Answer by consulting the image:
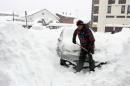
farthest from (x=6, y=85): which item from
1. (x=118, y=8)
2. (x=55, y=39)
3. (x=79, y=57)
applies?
(x=118, y=8)

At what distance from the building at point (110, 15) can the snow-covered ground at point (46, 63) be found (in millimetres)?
46020

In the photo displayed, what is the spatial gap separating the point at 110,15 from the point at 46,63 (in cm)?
4916

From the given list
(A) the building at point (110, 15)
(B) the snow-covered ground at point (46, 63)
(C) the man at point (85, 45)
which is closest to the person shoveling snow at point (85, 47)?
(C) the man at point (85, 45)

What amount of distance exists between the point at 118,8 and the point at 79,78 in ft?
163

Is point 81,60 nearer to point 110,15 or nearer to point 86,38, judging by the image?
point 86,38

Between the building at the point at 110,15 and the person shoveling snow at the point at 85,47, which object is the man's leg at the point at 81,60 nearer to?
the person shoveling snow at the point at 85,47

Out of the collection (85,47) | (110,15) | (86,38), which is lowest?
(85,47)

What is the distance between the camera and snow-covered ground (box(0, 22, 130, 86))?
6.90 m

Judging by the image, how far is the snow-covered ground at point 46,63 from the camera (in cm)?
690

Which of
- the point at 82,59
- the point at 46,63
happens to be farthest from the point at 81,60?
the point at 46,63

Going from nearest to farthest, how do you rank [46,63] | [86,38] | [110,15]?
[86,38]
[46,63]
[110,15]

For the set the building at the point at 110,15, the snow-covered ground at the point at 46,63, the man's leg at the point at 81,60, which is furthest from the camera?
the building at the point at 110,15

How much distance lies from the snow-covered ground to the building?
151 feet

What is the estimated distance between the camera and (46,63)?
8539 millimetres
